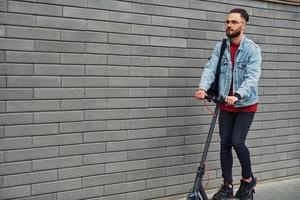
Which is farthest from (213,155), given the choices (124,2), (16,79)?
(16,79)

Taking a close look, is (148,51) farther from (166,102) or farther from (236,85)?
(236,85)

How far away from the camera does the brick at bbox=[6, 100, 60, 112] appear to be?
14.3 ft

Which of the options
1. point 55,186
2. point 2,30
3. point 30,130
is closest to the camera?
point 2,30

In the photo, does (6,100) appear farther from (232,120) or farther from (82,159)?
(232,120)

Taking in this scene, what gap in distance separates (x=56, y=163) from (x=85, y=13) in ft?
4.66

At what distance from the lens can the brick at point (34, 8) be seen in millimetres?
4298

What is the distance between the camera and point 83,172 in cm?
485

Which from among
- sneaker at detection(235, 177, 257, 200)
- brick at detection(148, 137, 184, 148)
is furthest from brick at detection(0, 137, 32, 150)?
sneaker at detection(235, 177, 257, 200)

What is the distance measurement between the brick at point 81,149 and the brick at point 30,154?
83 mm

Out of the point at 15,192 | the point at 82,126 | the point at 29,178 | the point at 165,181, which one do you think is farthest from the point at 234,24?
the point at 15,192

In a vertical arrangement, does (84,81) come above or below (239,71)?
below

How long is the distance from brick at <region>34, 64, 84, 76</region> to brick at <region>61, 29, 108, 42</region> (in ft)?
0.84

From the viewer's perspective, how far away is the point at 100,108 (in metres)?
4.91

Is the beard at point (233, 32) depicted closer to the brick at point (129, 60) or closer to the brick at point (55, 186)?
the brick at point (129, 60)
